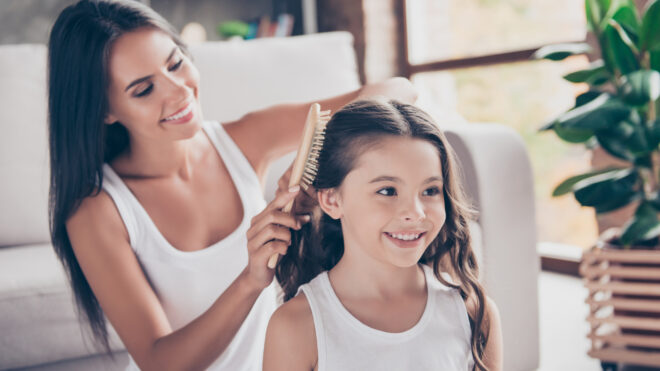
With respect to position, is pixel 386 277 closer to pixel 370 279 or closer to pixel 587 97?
pixel 370 279

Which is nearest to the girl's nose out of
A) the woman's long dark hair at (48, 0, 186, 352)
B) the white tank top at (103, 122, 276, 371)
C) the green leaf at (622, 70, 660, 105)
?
the white tank top at (103, 122, 276, 371)

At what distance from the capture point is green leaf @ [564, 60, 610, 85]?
1633 millimetres

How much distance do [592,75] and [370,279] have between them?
3.54 ft

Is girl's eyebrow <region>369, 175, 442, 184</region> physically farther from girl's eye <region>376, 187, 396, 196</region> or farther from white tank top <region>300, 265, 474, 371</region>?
white tank top <region>300, 265, 474, 371</region>

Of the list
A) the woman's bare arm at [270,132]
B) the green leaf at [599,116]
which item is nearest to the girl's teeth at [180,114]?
the woman's bare arm at [270,132]

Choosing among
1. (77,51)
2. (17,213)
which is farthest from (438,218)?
(17,213)

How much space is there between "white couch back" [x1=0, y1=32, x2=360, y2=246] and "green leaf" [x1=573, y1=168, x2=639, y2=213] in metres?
0.70

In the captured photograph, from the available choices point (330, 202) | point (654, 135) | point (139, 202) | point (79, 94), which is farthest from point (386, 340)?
point (654, 135)

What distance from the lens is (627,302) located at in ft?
5.19

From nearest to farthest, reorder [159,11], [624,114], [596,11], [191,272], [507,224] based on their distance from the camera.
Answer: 1. [191,272]
2. [507,224]
3. [624,114]
4. [596,11]
5. [159,11]

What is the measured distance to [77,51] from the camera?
1.01 metres

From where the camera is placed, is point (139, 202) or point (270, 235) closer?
point (270, 235)

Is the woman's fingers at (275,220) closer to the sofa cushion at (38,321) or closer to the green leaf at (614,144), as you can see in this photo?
the sofa cushion at (38,321)

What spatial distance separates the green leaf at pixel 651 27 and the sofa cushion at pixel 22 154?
1.44 metres
